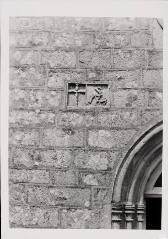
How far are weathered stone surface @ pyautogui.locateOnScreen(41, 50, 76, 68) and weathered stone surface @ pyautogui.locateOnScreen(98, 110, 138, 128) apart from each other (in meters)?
0.38

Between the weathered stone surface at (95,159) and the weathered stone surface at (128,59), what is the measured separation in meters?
0.56

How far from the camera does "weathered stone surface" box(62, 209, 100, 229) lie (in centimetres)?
289

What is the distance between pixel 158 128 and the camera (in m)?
2.88

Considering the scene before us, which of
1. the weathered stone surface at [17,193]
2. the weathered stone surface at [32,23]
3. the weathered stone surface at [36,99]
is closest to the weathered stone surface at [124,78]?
the weathered stone surface at [36,99]

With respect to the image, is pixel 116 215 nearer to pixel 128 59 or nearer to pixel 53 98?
pixel 53 98

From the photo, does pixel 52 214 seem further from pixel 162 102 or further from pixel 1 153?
pixel 162 102

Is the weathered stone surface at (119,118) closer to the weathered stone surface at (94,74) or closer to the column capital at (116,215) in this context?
the weathered stone surface at (94,74)

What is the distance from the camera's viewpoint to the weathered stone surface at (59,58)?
291cm

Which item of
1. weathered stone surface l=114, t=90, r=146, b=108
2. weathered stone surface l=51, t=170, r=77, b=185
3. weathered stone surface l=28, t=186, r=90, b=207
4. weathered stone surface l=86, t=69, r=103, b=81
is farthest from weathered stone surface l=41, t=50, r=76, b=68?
weathered stone surface l=28, t=186, r=90, b=207

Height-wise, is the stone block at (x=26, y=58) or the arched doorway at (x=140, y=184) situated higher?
the stone block at (x=26, y=58)

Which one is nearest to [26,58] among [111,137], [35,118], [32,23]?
[32,23]

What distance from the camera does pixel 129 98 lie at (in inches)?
115
